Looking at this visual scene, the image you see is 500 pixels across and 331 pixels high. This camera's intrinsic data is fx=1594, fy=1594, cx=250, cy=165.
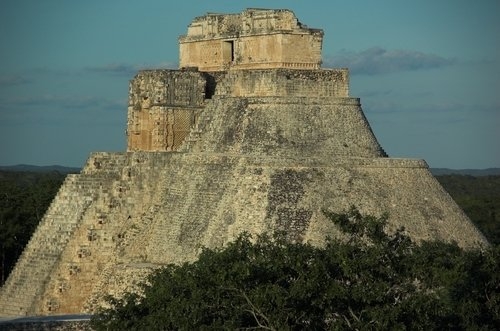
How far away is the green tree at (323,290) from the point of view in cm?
3058

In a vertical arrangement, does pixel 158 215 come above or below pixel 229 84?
below

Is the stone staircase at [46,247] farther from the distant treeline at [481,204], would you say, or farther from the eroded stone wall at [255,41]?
the distant treeline at [481,204]

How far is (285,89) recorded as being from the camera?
40.4 meters

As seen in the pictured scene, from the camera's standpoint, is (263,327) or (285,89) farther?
(285,89)

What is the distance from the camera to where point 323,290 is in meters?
31.0

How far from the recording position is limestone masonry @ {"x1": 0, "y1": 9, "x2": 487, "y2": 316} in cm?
3834

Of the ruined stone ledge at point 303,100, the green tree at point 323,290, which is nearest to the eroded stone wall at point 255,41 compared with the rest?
the ruined stone ledge at point 303,100

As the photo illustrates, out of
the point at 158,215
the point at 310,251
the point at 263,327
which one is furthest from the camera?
the point at 158,215

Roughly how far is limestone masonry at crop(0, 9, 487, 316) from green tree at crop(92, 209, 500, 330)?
454cm

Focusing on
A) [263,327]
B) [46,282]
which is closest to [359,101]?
[46,282]

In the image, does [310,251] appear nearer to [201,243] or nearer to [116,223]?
[201,243]

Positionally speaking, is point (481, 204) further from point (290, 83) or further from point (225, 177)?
point (225, 177)

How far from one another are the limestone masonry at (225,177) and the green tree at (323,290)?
4538 mm

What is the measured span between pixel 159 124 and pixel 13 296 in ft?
19.8
